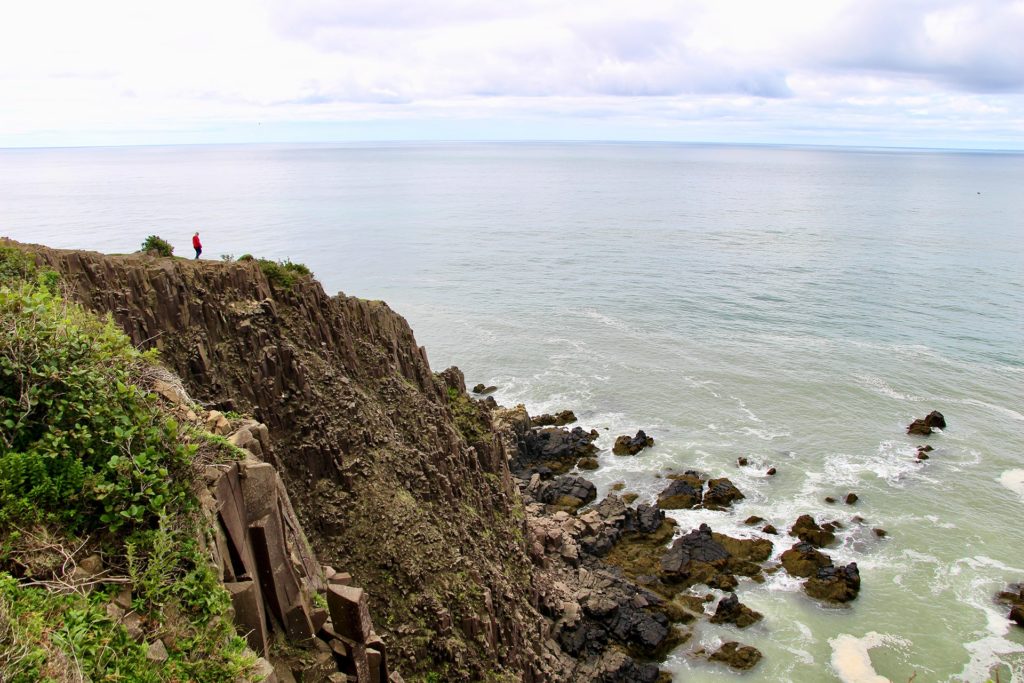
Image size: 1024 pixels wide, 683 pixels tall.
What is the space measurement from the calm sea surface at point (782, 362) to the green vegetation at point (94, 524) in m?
31.2

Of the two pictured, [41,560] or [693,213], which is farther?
[693,213]

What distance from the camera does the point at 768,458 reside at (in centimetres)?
5762

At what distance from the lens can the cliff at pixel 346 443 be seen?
26891 mm

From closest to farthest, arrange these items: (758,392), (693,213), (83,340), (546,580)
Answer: (83,340) < (546,580) < (758,392) < (693,213)

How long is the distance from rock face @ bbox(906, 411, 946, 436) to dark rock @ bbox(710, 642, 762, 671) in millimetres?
33596

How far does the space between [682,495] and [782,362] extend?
3152 cm

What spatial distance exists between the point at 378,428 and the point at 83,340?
17.4 metres

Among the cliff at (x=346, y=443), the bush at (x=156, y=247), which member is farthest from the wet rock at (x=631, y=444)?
the bush at (x=156, y=247)

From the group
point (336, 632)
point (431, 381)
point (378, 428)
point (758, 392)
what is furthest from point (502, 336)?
point (336, 632)

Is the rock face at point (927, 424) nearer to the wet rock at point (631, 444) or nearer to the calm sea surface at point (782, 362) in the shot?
the calm sea surface at point (782, 362)

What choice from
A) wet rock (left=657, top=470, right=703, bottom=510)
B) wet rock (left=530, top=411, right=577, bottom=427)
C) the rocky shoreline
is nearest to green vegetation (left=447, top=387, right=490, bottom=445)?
the rocky shoreline

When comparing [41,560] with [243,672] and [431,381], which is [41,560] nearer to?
[243,672]

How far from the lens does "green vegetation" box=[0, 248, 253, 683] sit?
34.4 feet

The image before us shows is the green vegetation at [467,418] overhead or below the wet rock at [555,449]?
overhead
